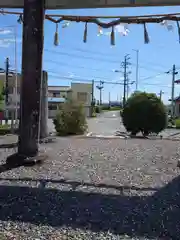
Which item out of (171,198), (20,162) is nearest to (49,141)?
(20,162)

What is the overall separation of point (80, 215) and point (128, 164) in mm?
2832

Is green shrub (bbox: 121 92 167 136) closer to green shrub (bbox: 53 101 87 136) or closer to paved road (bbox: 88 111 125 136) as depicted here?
green shrub (bbox: 53 101 87 136)

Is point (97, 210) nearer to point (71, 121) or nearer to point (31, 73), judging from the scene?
point (31, 73)

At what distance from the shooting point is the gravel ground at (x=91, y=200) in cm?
369

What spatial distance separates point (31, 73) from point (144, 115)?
1050cm

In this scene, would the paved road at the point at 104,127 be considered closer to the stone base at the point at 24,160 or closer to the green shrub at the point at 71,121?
the green shrub at the point at 71,121

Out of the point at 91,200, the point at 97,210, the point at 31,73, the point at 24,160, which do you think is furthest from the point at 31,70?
the point at 97,210

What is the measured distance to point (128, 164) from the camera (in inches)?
266

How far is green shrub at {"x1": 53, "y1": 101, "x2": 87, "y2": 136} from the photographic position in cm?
1484

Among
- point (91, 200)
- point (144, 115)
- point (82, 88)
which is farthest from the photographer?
point (82, 88)

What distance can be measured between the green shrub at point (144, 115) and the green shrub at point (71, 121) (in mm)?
2678

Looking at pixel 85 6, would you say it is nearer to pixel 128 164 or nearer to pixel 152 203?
pixel 128 164

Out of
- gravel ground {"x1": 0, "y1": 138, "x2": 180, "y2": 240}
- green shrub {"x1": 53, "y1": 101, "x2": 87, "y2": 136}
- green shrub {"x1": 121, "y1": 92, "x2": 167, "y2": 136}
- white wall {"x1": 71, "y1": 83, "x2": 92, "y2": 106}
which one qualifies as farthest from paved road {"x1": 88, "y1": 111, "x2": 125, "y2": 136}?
white wall {"x1": 71, "y1": 83, "x2": 92, "y2": 106}

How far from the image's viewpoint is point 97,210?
4.23 metres
